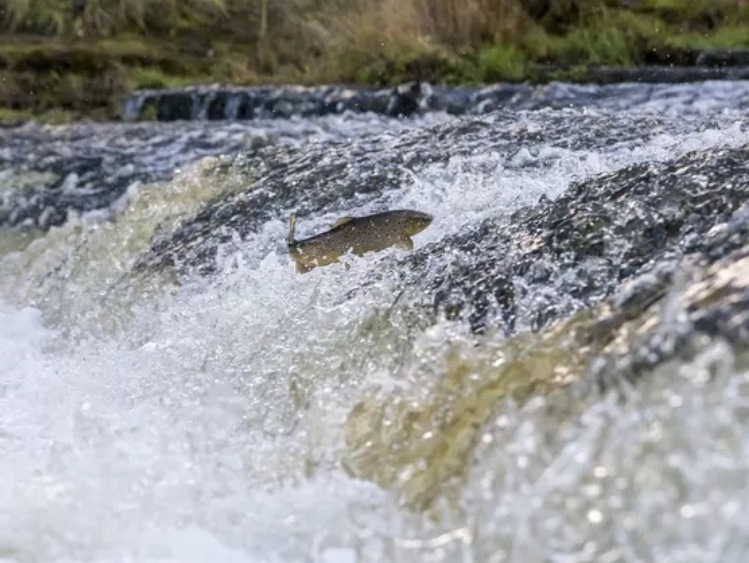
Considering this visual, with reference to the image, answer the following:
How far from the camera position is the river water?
171 centimetres

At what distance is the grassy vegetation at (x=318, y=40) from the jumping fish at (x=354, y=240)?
14.5 ft

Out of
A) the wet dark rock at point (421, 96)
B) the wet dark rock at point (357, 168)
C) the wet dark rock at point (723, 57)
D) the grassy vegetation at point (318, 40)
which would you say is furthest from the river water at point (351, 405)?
the grassy vegetation at point (318, 40)

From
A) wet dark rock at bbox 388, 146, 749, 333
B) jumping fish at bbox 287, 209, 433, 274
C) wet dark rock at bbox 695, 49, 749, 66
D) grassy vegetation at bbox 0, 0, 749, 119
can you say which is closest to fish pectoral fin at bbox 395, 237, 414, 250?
jumping fish at bbox 287, 209, 433, 274

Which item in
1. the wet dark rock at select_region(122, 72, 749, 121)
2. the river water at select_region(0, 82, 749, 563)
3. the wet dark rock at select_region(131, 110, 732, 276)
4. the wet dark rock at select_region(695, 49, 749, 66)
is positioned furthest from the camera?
the wet dark rock at select_region(695, 49, 749, 66)

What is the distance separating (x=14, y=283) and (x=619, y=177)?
2900 millimetres

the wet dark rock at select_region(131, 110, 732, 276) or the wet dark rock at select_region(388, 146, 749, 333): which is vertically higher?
the wet dark rock at select_region(388, 146, 749, 333)

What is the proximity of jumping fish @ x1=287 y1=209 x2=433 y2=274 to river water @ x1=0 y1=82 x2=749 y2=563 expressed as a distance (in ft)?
0.18

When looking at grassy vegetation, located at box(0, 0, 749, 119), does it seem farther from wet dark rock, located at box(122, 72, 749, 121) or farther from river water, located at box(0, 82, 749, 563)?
river water, located at box(0, 82, 749, 563)

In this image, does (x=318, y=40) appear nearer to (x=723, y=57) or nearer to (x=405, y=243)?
(x=723, y=57)

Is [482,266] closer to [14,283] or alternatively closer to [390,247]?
[390,247]

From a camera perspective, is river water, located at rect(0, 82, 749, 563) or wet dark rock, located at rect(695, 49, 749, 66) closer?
river water, located at rect(0, 82, 749, 563)

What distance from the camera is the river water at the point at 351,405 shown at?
171cm

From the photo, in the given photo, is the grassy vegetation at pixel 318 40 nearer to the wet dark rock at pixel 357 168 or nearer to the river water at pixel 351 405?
the wet dark rock at pixel 357 168

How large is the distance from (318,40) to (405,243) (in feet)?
17.3
